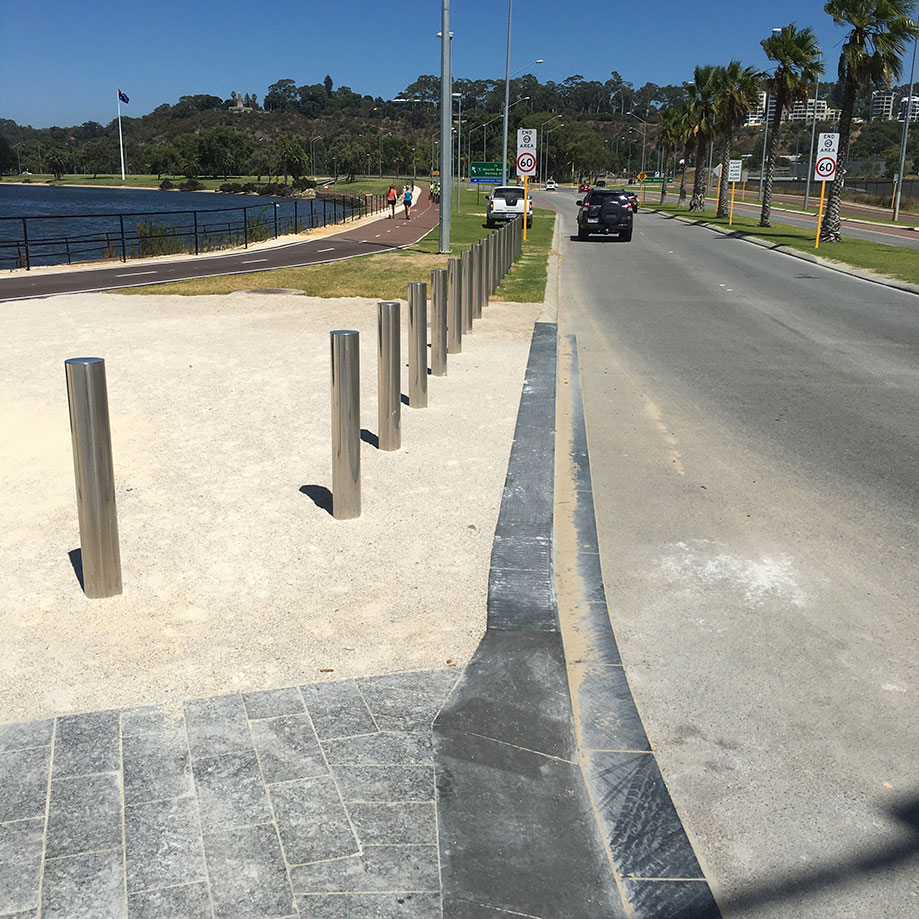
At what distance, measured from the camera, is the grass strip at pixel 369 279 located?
17.3 meters

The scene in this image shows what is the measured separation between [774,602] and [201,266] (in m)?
21.7

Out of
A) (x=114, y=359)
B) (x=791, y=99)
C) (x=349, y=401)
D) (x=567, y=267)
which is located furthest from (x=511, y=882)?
(x=791, y=99)

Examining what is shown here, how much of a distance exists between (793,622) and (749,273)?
67.2ft

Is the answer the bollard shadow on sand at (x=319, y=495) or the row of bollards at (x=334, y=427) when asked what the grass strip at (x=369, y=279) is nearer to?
the row of bollards at (x=334, y=427)

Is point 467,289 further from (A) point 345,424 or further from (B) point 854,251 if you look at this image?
(B) point 854,251

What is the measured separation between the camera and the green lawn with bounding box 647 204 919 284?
79.2 ft

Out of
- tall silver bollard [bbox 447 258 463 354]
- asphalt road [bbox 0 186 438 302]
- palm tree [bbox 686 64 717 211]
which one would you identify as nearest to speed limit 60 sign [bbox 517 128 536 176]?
asphalt road [bbox 0 186 438 302]

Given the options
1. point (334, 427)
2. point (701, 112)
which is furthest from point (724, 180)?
point (334, 427)

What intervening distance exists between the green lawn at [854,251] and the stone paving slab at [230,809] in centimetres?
2072

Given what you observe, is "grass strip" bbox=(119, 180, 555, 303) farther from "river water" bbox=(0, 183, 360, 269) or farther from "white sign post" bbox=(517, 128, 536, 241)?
"river water" bbox=(0, 183, 360, 269)

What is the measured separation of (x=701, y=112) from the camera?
2424 inches

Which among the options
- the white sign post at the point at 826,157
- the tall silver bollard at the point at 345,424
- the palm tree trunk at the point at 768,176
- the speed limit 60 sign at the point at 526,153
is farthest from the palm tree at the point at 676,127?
the tall silver bollard at the point at 345,424

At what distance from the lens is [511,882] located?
109 inches

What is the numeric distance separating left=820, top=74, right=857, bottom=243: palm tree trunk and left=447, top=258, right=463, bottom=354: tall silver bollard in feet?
77.4
